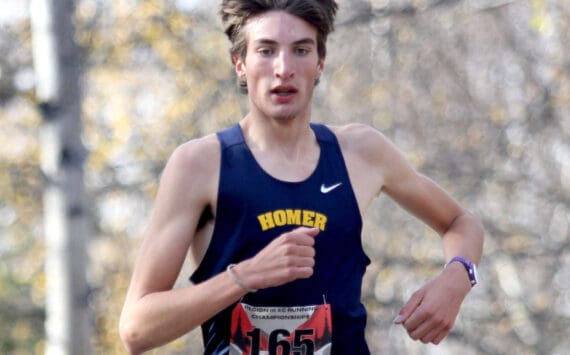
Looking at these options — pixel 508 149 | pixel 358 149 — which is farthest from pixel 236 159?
pixel 508 149

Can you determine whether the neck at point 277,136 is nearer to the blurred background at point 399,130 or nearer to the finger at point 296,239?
the finger at point 296,239

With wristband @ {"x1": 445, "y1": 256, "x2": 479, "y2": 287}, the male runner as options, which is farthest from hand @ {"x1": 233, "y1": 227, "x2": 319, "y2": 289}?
wristband @ {"x1": 445, "y1": 256, "x2": 479, "y2": 287}

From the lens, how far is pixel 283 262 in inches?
97.1

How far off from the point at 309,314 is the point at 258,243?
231 mm

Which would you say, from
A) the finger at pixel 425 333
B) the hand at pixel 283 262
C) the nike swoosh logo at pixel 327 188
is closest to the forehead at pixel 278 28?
the nike swoosh logo at pixel 327 188

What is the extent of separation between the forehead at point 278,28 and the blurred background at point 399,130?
4.34m

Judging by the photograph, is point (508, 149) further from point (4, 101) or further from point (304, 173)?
point (304, 173)

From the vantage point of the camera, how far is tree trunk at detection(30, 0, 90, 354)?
5.37 meters

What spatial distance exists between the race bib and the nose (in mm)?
603

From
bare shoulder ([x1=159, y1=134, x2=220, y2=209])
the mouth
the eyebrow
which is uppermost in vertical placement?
the eyebrow

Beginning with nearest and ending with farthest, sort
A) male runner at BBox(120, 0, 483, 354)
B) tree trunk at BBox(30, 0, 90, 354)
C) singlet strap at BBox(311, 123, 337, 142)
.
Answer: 1. male runner at BBox(120, 0, 483, 354)
2. singlet strap at BBox(311, 123, 337, 142)
3. tree trunk at BBox(30, 0, 90, 354)

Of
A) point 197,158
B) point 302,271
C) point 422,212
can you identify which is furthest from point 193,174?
point 422,212

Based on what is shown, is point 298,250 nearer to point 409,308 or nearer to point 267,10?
point 409,308

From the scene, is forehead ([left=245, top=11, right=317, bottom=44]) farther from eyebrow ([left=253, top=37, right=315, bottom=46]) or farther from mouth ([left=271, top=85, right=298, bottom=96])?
mouth ([left=271, top=85, right=298, bottom=96])
